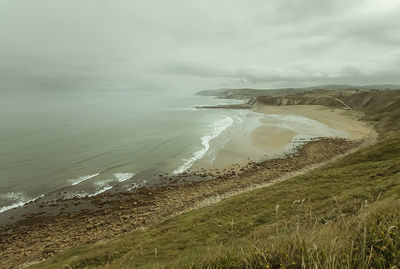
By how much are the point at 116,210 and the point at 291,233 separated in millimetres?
17557

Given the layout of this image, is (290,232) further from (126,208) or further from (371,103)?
(371,103)

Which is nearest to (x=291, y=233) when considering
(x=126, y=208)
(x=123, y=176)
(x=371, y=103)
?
(x=126, y=208)

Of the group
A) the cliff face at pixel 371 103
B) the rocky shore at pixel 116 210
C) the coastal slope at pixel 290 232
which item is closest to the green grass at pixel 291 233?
the coastal slope at pixel 290 232

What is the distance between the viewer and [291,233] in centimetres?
410

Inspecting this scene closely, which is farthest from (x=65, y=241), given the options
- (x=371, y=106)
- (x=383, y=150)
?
(x=371, y=106)

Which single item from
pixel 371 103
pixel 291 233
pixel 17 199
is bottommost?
pixel 17 199

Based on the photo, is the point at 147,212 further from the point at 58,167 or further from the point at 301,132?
the point at 301,132

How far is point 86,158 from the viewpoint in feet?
106

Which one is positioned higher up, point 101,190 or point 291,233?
point 291,233

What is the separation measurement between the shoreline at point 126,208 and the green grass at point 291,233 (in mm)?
2896

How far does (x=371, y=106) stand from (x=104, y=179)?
87887 millimetres

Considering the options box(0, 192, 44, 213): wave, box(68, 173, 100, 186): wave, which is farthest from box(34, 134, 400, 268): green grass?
box(68, 173, 100, 186): wave

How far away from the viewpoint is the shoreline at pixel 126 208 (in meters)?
14.2

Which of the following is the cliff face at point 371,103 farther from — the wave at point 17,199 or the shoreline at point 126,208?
the wave at point 17,199
